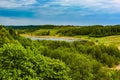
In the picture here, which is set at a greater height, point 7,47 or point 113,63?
point 7,47

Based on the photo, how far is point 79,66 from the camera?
49.3 meters

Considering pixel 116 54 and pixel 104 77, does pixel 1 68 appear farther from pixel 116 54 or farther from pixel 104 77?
pixel 116 54

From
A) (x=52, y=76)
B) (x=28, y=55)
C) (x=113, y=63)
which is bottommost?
(x=113, y=63)

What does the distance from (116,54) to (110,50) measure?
214 cm

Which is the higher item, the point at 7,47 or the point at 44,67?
the point at 7,47

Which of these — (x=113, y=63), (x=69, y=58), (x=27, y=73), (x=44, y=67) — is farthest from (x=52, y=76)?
(x=113, y=63)

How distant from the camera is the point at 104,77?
52312mm

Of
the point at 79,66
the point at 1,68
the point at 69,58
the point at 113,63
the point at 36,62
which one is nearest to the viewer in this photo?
the point at 1,68

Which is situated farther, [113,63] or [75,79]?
[113,63]

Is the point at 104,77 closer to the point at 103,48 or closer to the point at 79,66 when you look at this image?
the point at 79,66

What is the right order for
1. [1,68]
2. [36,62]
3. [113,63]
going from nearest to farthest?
[1,68]
[36,62]
[113,63]

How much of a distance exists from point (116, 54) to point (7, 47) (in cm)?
6569

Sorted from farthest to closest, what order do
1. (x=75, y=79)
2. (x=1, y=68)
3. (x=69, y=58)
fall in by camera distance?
(x=69, y=58)
(x=75, y=79)
(x=1, y=68)

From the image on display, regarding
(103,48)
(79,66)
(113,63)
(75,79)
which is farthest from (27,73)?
(103,48)
